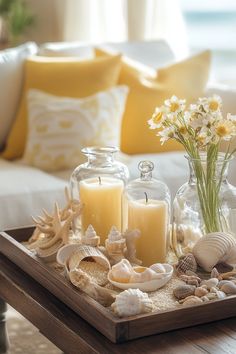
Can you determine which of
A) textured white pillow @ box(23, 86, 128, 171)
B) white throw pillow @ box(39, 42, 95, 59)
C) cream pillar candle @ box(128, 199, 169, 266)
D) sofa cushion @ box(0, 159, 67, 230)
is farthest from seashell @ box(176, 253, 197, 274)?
white throw pillow @ box(39, 42, 95, 59)

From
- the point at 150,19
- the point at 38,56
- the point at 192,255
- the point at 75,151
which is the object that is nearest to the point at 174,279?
the point at 192,255

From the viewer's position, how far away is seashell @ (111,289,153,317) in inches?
69.0

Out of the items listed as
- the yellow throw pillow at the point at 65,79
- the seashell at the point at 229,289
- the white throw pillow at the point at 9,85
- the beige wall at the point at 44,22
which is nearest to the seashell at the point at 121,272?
the seashell at the point at 229,289

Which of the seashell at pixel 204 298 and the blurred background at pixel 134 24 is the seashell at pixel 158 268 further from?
the blurred background at pixel 134 24

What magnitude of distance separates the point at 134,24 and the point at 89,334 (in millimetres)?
3407

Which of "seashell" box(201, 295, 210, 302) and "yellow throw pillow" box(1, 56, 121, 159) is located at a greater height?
"yellow throw pillow" box(1, 56, 121, 159)

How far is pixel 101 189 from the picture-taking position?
2246 millimetres

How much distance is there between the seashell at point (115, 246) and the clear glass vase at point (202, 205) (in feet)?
0.62

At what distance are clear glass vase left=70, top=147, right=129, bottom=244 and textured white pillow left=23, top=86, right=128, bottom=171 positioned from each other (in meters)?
1.08

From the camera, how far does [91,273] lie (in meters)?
2.01

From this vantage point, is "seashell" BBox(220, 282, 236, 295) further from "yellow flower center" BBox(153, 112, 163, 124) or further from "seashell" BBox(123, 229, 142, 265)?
"yellow flower center" BBox(153, 112, 163, 124)

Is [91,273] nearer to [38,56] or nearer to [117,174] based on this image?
[117,174]

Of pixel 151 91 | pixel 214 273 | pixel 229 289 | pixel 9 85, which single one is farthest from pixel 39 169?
pixel 229 289

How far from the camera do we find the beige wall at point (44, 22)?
5961 mm
